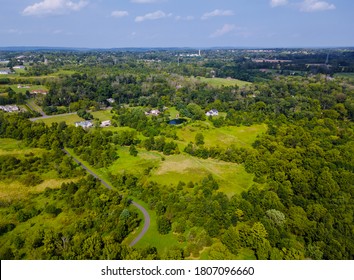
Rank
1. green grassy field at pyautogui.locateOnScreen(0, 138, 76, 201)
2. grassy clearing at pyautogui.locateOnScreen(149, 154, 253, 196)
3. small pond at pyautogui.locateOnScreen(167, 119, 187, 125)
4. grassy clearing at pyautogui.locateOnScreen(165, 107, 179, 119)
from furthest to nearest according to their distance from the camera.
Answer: grassy clearing at pyautogui.locateOnScreen(165, 107, 179, 119), small pond at pyautogui.locateOnScreen(167, 119, 187, 125), grassy clearing at pyautogui.locateOnScreen(149, 154, 253, 196), green grassy field at pyautogui.locateOnScreen(0, 138, 76, 201)

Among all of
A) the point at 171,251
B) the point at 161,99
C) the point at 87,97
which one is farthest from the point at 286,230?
the point at 87,97

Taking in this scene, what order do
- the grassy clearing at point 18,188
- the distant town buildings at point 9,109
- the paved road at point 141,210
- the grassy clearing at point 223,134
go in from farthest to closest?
the distant town buildings at point 9,109, the grassy clearing at point 223,134, the grassy clearing at point 18,188, the paved road at point 141,210

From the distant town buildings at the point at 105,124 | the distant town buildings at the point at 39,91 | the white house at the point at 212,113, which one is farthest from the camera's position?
the distant town buildings at the point at 39,91

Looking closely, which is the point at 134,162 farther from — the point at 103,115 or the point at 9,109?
the point at 9,109

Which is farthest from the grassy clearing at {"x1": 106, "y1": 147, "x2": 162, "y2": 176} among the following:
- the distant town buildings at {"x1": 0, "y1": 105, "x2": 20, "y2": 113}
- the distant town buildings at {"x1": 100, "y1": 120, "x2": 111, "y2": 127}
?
the distant town buildings at {"x1": 0, "y1": 105, "x2": 20, "y2": 113}

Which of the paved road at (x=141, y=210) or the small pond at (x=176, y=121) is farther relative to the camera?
the small pond at (x=176, y=121)

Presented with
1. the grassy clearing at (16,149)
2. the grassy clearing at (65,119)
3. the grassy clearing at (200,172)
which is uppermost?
the grassy clearing at (16,149)

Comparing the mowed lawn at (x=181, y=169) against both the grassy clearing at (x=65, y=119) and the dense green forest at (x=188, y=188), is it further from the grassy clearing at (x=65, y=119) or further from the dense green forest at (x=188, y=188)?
the grassy clearing at (x=65, y=119)

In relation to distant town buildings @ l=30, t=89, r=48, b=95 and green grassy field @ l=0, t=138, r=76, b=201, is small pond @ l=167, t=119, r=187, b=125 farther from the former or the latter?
distant town buildings @ l=30, t=89, r=48, b=95

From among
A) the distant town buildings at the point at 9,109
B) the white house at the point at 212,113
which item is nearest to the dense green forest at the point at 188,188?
the white house at the point at 212,113

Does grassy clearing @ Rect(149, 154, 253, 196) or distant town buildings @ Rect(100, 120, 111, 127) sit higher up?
distant town buildings @ Rect(100, 120, 111, 127)

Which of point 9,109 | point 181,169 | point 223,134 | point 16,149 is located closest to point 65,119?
point 9,109
